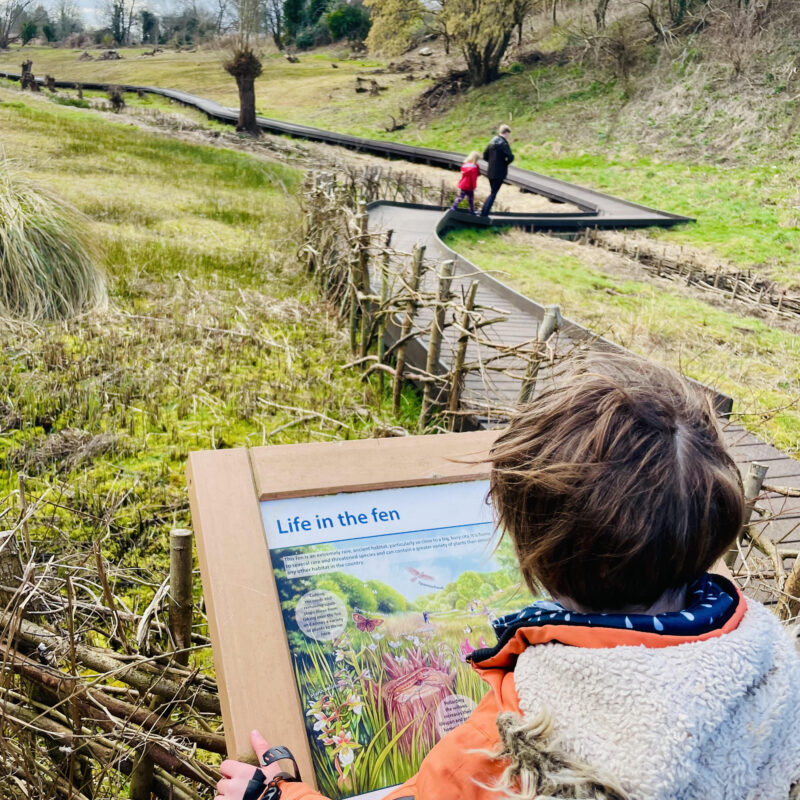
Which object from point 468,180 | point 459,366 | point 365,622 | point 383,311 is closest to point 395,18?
point 468,180

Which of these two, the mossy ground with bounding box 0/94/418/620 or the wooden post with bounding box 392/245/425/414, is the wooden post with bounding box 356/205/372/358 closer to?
the mossy ground with bounding box 0/94/418/620

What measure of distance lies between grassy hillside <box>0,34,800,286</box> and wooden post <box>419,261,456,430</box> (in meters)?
10.8

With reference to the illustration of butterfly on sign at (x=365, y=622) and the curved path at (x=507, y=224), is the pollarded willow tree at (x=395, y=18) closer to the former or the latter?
the curved path at (x=507, y=224)

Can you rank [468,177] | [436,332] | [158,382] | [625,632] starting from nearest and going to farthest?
[625,632], [436,332], [158,382], [468,177]

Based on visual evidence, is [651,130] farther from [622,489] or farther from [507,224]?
[622,489]

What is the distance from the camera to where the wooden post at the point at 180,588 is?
7.04 ft

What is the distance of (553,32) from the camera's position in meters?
38.2

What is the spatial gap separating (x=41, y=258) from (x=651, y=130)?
2547 centimetres

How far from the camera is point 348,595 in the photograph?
1885mm

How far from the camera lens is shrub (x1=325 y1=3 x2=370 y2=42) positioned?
56.1 meters

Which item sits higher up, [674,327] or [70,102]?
[70,102]

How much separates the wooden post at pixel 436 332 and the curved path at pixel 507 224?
0.16m

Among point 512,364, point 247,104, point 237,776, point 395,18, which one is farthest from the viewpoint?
point 395,18

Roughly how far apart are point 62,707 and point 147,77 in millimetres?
55529
